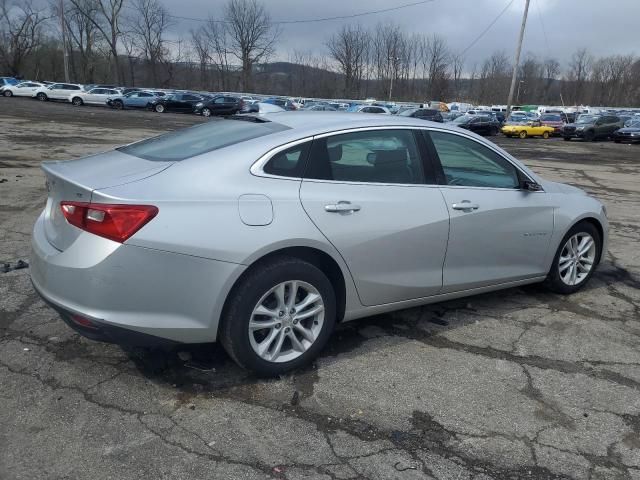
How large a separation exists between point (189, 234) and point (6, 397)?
1.40 meters

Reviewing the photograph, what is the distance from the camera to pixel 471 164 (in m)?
4.36

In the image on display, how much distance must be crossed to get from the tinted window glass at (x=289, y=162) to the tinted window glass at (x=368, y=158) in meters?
0.06

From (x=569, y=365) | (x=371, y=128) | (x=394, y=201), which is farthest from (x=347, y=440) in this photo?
(x=371, y=128)

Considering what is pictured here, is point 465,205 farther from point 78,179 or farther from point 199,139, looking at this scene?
point 78,179

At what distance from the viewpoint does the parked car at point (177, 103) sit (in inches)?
1761

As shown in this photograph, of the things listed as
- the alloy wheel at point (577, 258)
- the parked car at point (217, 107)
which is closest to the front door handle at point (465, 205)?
the alloy wheel at point (577, 258)

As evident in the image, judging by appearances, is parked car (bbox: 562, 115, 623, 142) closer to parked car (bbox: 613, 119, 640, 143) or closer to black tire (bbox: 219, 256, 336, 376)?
parked car (bbox: 613, 119, 640, 143)

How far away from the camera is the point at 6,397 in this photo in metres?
3.10

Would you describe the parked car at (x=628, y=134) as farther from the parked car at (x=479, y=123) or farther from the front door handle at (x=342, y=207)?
the front door handle at (x=342, y=207)

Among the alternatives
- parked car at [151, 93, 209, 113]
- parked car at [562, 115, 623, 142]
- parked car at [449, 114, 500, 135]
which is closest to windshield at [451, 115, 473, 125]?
parked car at [449, 114, 500, 135]

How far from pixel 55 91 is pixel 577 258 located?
164ft

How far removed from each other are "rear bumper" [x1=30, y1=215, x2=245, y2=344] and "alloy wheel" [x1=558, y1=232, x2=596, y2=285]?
3.24m

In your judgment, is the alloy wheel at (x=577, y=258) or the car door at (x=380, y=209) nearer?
the car door at (x=380, y=209)

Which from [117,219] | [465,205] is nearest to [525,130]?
[465,205]
